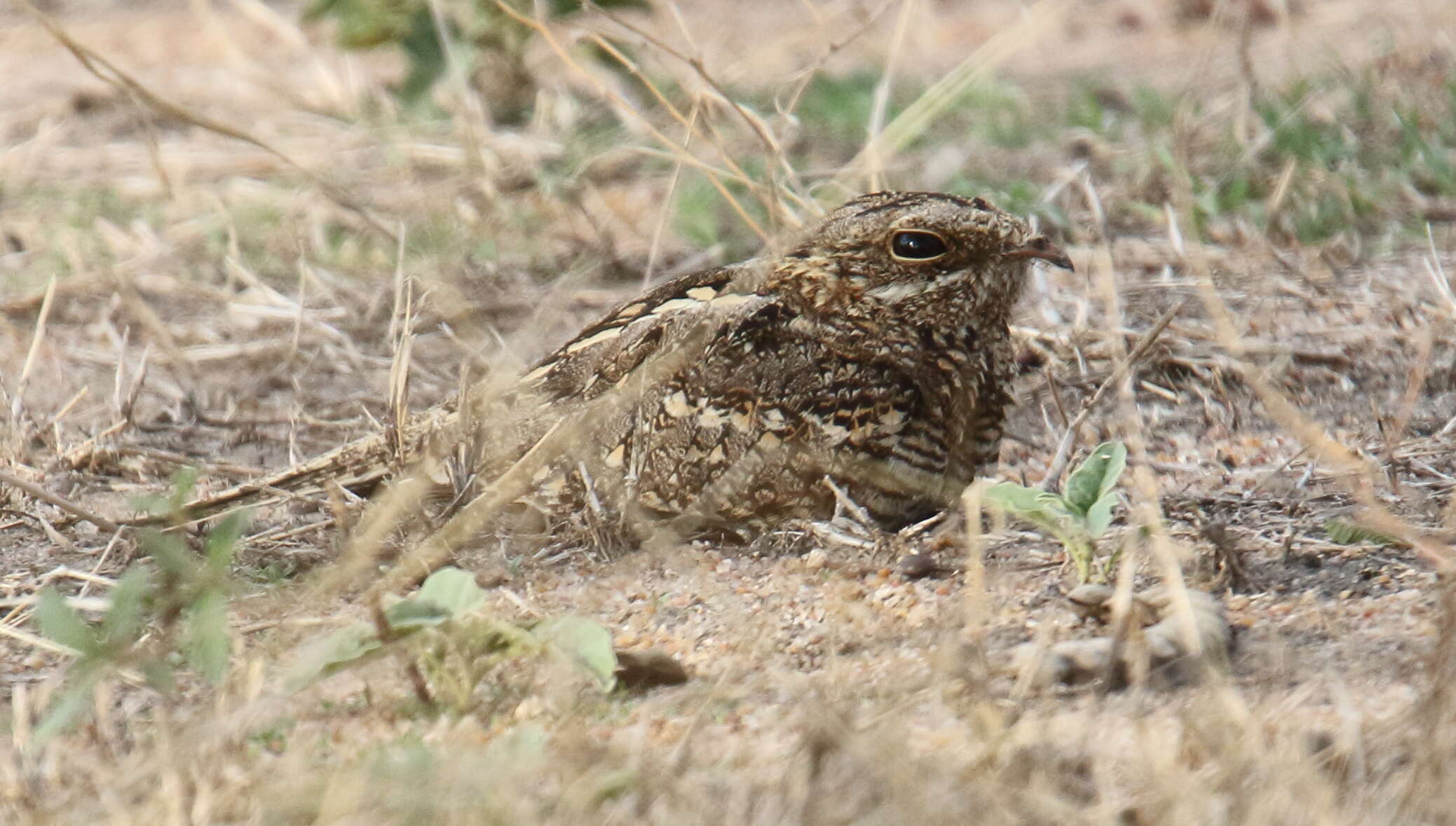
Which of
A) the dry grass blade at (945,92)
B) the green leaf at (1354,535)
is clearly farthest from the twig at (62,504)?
the green leaf at (1354,535)

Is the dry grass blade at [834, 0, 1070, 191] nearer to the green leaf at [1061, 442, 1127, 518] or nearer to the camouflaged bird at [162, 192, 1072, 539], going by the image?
the camouflaged bird at [162, 192, 1072, 539]

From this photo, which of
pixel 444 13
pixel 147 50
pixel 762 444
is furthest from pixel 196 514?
pixel 147 50

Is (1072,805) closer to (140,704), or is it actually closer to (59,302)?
(140,704)

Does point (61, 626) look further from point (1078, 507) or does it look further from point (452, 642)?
point (1078, 507)

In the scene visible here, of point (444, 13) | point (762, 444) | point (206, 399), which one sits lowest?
point (206, 399)

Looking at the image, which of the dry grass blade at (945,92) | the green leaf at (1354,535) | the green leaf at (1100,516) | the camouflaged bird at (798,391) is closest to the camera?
the green leaf at (1100,516)

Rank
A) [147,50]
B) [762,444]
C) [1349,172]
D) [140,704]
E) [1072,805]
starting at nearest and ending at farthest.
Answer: [1072,805] → [140,704] → [762,444] → [1349,172] → [147,50]

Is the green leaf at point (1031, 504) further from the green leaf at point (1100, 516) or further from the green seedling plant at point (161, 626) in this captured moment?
the green seedling plant at point (161, 626)

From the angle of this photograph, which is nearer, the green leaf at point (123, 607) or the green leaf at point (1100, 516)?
the green leaf at point (123, 607)
